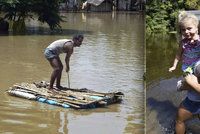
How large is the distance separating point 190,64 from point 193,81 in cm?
36

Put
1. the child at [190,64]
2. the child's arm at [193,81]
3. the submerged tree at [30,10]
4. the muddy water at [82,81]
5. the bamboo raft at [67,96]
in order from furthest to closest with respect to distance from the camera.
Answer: the submerged tree at [30,10] < the bamboo raft at [67,96] < the muddy water at [82,81] < the child at [190,64] < the child's arm at [193,81]

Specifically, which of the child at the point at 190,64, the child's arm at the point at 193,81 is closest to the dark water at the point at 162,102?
the child at the point at 190,64

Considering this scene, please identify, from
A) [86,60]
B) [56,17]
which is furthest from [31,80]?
[56,17]

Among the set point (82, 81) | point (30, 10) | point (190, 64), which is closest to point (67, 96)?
point (82, 81)

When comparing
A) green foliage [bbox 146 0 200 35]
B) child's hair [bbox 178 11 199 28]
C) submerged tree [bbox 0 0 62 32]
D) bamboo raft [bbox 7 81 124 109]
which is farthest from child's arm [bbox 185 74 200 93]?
submerged tree [bbox 0 0 62 32]

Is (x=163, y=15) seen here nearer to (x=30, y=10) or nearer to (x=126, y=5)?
(x=30, y=10)

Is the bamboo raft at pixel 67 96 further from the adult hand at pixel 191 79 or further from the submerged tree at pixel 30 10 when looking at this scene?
the submerged tree at pixel 30 10

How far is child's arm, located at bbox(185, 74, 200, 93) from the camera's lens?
15.8ft

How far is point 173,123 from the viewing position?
18.5ft

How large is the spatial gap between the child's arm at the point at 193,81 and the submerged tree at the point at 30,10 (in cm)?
1994

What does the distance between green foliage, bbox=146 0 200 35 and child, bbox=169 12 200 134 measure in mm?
17717

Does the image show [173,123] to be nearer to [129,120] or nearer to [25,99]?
[129,120]

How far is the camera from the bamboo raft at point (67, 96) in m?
9.34

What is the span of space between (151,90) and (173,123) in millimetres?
2135
